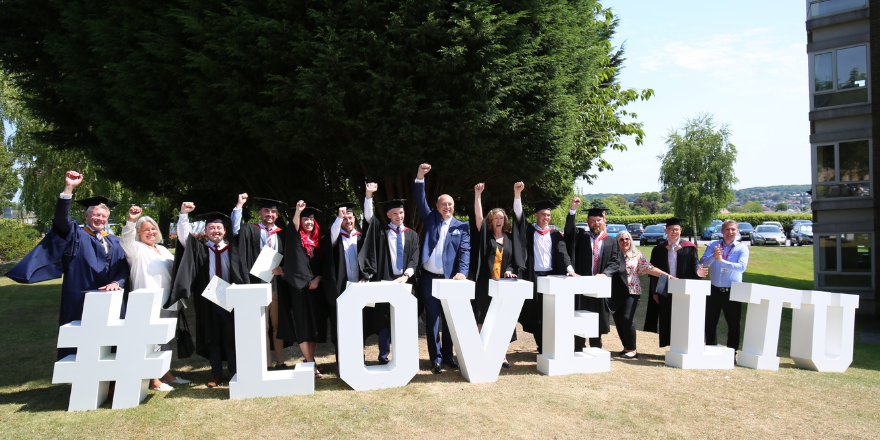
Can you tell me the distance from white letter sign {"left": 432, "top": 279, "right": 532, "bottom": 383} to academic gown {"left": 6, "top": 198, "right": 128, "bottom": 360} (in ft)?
11.2

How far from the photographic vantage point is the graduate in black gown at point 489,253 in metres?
6.34

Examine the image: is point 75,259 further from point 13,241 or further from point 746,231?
point 746,231

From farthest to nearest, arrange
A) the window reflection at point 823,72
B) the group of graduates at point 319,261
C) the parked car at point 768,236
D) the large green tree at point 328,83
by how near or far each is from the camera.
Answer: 1. the parked car at point 768,236
2. the window reflection at point 823,72
3. the large green tree at point 328,83
4. the group of graduates at point 319,261

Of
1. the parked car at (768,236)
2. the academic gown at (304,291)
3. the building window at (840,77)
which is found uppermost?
the building window at (840,77)

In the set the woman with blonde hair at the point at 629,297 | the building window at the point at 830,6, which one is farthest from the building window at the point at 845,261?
the woman with blonde hair at the point at 629,297

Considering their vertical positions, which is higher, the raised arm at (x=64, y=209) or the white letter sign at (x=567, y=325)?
the raised arm at (x=64, y=209)

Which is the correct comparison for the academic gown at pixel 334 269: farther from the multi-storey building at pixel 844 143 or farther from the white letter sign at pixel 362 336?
the multi-storey building at pixel 844 143

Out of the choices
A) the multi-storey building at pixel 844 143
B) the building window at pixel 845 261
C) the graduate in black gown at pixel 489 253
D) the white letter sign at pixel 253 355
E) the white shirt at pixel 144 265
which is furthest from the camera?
the building window at pixel 845 261

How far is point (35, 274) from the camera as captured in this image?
5.04 meters

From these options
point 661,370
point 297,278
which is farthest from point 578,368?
point 297,278

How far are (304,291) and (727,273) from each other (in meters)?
5.35

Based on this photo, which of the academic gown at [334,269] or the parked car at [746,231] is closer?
the academic gown at [334,269]

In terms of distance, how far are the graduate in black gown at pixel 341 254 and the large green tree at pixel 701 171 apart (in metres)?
27.7

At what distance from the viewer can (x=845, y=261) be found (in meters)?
15.0
